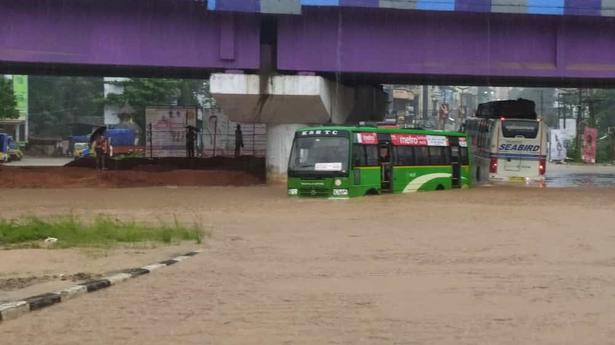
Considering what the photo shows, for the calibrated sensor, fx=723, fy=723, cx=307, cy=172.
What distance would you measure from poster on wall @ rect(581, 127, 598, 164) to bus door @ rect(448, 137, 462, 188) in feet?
137

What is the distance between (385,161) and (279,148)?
5.71 metres

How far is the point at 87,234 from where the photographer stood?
540 inches

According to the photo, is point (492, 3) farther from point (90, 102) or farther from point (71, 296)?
point (90, 102)

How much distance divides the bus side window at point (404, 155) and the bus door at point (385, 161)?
0.41 m

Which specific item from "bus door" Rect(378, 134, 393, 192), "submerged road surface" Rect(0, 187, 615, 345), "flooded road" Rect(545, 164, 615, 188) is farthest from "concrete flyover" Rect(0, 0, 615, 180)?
"submerged road surface" Rect(0, 187, 615, 345)

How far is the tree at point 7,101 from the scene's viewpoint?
214 feet

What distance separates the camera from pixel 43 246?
12859mm

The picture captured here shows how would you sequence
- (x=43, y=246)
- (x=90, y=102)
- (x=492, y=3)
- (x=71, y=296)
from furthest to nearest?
1. (x=90, y=102)
2. (x=492, y=3)
3. (x=43, y=246)
4. (x=71, y=296)

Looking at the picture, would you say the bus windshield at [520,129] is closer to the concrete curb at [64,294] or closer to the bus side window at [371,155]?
the bus side window at [371,155]

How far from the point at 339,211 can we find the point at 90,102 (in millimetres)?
76751

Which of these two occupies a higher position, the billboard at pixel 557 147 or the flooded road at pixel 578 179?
the billboard at pixel 557 147

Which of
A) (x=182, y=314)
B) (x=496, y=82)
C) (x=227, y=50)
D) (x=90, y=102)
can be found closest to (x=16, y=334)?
(x=182, y=314)

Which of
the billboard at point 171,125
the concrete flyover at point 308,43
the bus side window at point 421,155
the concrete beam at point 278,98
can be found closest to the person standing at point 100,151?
the concrete flyover at point 308,43

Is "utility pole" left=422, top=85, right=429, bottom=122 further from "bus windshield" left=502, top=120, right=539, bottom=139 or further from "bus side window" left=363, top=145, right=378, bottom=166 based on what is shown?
"bus side window" left=363, top=145, right=378, bottom=166
